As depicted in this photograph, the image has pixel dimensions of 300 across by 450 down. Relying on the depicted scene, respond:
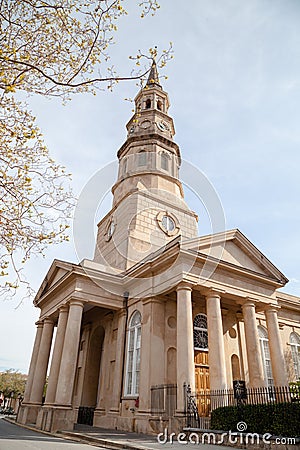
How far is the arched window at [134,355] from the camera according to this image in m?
16.1

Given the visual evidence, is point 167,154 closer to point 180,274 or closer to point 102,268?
point 102,268

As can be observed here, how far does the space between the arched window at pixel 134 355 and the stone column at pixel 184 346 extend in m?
3.49

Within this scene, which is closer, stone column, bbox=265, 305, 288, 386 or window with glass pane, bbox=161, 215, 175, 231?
stone column, bbox=265, 305, 288, 386

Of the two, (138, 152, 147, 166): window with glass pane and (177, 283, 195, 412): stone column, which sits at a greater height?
(138, 152, 147, 166): window with glass pane

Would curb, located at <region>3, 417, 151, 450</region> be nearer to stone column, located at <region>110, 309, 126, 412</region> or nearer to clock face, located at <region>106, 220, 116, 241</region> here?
stone column, located at <region>110, 309, 126, 412</region>

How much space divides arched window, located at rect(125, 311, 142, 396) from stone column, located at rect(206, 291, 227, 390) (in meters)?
3.83

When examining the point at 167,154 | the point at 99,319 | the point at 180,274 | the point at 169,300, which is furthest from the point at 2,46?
the point at 167,154

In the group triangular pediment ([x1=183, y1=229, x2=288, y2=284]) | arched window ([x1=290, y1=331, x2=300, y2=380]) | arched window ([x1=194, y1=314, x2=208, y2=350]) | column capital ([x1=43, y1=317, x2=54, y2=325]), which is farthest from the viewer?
column capital ([x1=43, y1=317, x2=54, y2=325])

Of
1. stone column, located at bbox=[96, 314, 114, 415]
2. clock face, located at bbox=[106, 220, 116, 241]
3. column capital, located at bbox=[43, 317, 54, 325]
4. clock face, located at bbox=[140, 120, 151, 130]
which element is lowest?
stone column, located at bbox=[96, 314, 114, 415]

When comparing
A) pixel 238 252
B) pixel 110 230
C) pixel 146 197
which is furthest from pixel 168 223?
pixel 238 252

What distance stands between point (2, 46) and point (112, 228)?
1836 cm

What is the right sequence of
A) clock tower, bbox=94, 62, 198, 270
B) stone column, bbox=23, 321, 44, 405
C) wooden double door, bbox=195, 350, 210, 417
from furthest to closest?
clock tower, bbox=94, 62, 198, 270 → stone column, bbox=23, 321, 44, 405 → wooden double door, bbox=195, 350, 210, 417

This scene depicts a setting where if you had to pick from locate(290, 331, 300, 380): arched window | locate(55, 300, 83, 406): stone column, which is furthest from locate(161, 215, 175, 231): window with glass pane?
locate(290, 331, 300, 380): arched window

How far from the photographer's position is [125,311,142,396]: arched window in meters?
16.1
